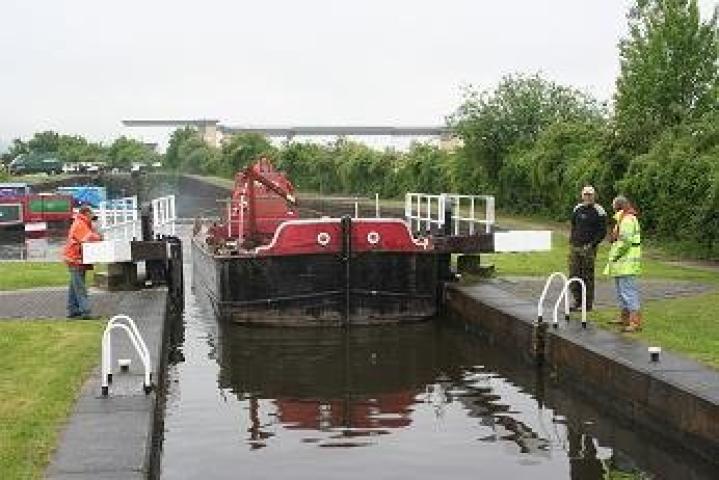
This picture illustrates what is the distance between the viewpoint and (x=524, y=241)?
17.9m

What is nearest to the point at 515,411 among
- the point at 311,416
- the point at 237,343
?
the point at 311,416

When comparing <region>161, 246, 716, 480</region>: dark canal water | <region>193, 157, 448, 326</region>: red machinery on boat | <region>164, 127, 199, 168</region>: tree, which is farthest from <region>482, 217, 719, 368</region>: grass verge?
<region>164, 127, 199, 168</region>: tree

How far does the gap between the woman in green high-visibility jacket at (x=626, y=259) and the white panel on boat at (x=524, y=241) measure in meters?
4.65

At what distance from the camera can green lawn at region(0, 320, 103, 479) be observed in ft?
→ 25.9

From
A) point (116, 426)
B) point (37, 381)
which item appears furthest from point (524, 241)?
point (116, 426)

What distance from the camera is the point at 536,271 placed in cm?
A: 2100

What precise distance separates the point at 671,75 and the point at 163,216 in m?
15.3

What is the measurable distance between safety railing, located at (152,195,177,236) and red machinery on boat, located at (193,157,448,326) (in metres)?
3.00

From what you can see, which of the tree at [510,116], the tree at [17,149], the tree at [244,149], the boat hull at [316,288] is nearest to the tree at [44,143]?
the tree at [17,149]

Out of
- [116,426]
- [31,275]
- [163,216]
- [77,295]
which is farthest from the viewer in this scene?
[31,275]

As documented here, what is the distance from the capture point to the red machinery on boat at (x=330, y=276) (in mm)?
17219

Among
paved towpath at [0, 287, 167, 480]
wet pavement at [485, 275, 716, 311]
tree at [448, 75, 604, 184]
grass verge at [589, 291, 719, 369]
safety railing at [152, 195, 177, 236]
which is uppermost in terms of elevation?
tree at [448, 75, 604, 184]

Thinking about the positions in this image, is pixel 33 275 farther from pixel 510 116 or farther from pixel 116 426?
pixel 510 116

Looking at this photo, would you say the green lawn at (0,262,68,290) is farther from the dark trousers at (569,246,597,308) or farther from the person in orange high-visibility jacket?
the dark trousers at (569,246,597,308)
